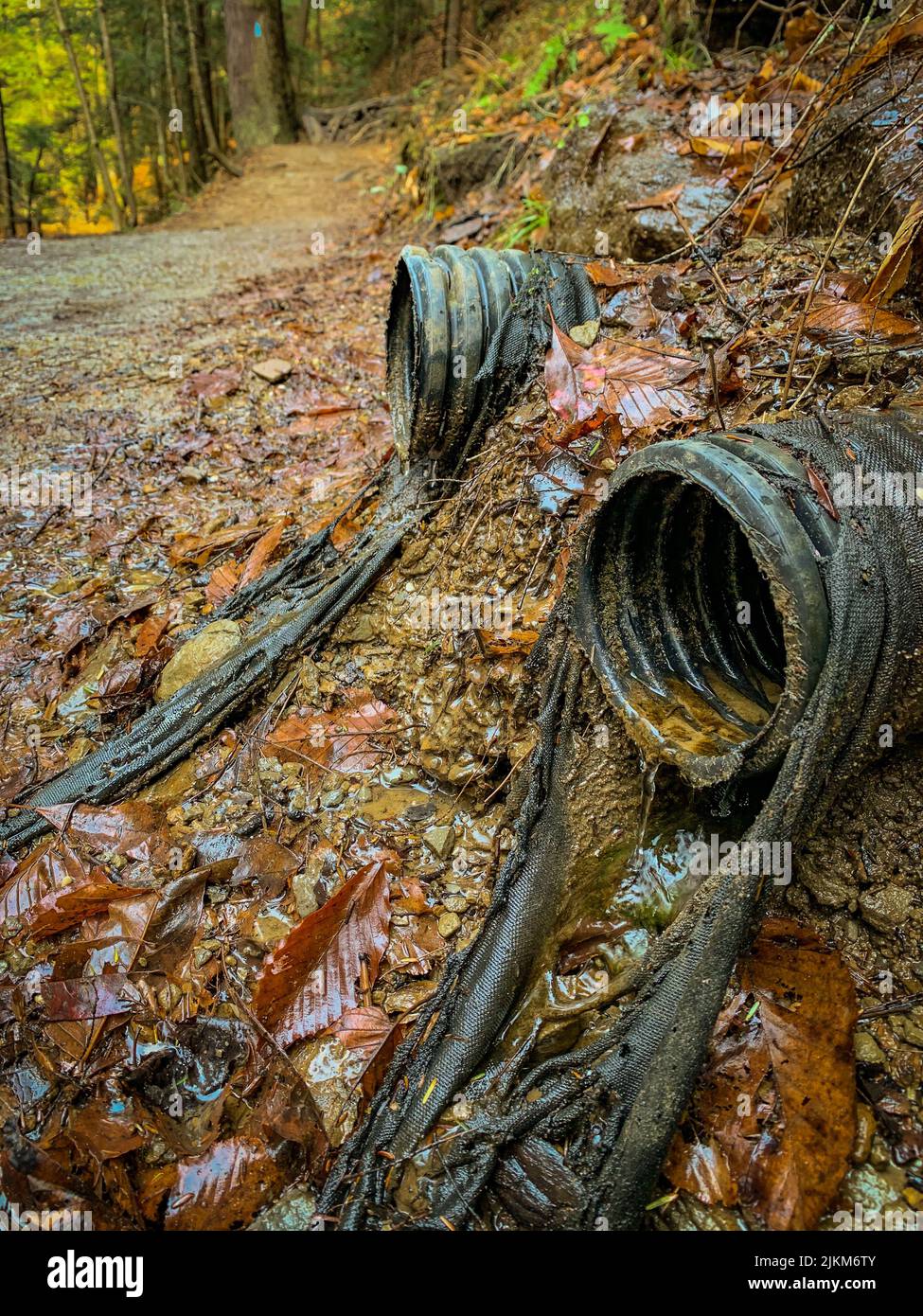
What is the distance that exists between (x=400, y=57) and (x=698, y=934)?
1991 centimetres

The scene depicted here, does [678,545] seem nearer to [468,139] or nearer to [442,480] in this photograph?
[442,480]

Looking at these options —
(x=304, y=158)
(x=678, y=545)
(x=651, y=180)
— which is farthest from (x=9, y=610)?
(x=304, y=158)

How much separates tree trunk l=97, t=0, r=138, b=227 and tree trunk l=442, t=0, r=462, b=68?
4814 millimetres

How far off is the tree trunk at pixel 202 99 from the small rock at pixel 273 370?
9936mm

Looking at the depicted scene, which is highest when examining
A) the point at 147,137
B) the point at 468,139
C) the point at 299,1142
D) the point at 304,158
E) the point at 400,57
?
the point at 400,57

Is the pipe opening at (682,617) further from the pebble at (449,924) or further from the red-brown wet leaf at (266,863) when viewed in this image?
the red-brown wet leaf at (266,863)

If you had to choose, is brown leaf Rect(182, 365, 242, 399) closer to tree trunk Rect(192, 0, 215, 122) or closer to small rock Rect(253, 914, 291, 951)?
small rock Rect(253, 914, 291, 951)

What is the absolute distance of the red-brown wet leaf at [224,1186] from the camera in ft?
5.75

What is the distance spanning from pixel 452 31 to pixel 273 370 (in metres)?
9.92

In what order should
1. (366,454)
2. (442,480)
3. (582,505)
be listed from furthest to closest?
(366,454) → (442,480) → (582,505)

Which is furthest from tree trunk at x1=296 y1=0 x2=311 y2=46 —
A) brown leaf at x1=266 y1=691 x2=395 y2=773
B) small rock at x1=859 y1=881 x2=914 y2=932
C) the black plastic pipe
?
small rock at x1=859 y1=881 x2=914 y2=932

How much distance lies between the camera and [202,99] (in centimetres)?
1416

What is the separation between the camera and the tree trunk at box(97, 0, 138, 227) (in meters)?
10.3

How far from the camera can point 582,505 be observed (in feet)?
8.61
